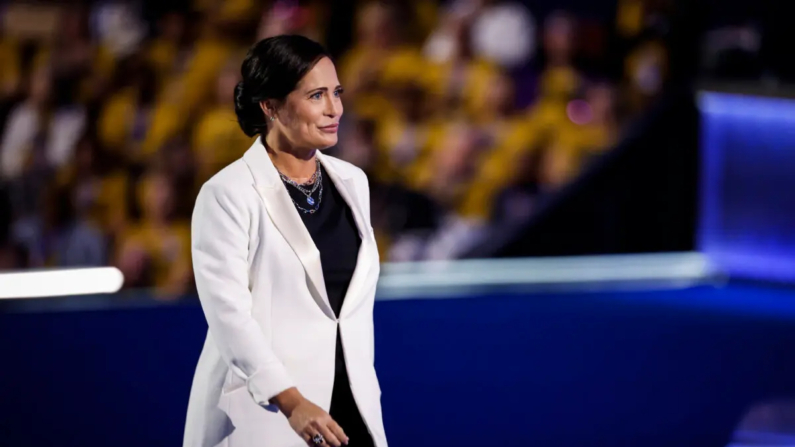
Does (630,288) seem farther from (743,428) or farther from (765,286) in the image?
(743,428)

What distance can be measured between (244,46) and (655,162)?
2556 millimetres

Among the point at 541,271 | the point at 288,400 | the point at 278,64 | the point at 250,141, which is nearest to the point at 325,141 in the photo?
the point at 278,64

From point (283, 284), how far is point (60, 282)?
4036 millimetres

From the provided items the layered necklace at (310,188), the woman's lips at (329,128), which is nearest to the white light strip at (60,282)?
the layered necklace at (310,188)

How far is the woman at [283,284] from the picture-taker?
166cm

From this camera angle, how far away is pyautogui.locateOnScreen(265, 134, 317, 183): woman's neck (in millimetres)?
1823

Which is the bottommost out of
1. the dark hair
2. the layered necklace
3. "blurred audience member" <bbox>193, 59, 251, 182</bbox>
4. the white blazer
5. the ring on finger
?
the ring on finger

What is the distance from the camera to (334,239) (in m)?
1.82

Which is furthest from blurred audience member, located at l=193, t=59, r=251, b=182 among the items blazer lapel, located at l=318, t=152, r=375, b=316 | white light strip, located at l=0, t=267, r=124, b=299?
blazer lapel, located at l=318, t=152, r=375, b=316

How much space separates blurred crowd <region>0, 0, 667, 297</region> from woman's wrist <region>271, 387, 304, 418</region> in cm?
397

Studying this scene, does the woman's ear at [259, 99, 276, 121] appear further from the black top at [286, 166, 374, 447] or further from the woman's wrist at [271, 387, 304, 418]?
the woman's wrist at [271, 387, 304, 418]

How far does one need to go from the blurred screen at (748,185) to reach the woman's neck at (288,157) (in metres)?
4.70

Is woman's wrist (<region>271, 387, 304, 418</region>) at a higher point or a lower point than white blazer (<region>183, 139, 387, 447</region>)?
lower

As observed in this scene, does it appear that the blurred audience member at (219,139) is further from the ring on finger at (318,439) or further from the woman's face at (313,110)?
the ring on finger at (318,439)
